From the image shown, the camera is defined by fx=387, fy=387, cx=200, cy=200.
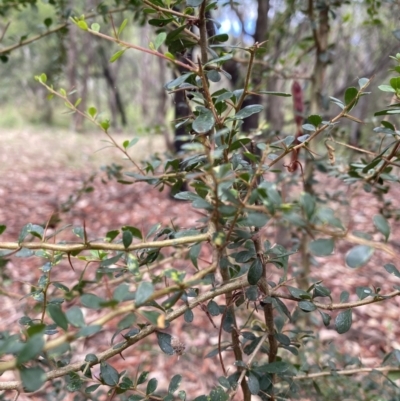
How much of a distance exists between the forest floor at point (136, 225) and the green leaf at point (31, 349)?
0.28 m

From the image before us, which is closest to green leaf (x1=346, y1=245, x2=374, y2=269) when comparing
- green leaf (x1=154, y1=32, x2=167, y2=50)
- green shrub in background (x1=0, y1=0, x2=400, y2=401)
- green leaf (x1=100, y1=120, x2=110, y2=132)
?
green shrub in background (x1=0, y1=0, x2=400, y2=401)

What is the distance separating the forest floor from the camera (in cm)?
161

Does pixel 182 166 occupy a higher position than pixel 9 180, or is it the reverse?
pixel 182 166

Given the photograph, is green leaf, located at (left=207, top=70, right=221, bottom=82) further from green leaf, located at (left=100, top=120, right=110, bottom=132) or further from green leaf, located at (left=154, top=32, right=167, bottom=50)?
green leaf, located at (left=100, top=120, right=110, bottom=132)

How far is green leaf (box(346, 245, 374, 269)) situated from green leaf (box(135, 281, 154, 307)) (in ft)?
0.59

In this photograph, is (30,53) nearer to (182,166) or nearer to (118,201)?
(118,201)

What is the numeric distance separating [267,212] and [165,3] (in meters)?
0.35

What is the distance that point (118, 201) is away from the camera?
3.35 m

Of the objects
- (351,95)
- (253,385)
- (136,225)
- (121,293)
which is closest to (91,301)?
(121,293)

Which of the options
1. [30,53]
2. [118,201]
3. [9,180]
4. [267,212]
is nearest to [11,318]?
[118,201]

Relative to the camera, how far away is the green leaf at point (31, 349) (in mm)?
289

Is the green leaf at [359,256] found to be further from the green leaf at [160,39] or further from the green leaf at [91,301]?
the green leaf at [160,39]

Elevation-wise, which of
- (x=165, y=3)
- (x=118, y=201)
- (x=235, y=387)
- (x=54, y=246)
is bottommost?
(x=118, y=201)

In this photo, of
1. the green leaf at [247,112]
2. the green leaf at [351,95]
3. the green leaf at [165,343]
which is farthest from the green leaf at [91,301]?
the green leaf at [351,95]
